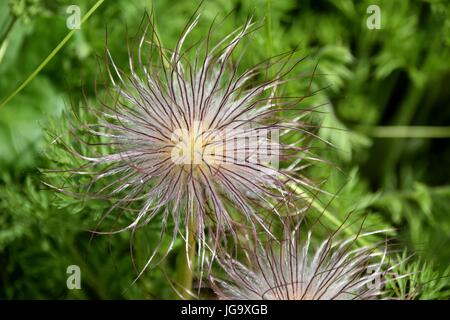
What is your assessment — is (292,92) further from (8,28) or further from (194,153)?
(8,28)

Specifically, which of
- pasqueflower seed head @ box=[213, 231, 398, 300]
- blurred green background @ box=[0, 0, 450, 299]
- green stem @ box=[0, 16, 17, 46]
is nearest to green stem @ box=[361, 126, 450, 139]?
blurred green background @ box=[0, 0, 450, 299]

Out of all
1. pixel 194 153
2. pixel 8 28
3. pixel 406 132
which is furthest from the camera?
pixel 406 132

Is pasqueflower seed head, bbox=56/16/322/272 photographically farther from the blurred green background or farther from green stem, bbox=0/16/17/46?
green stem, bbox=0/16/17/46

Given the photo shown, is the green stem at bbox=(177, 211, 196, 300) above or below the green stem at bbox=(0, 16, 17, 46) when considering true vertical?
below

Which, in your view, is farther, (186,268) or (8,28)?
(8,28)

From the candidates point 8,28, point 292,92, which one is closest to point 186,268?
point 292,92
